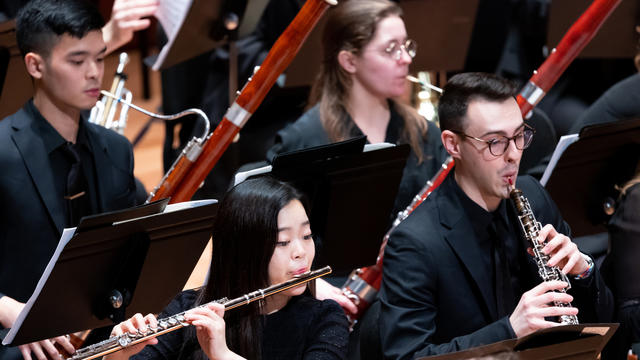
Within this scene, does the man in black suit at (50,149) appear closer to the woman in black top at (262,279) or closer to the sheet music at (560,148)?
the woman in black top at (262,279)

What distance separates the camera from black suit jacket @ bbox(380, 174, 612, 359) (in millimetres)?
1697

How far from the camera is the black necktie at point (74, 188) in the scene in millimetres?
2016

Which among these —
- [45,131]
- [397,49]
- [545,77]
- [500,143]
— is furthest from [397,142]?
[45,131]

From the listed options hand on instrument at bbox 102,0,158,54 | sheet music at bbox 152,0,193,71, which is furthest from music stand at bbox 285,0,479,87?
hand on instrument at bbox 102,0,158,54

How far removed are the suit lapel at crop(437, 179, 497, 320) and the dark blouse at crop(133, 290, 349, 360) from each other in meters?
0.28

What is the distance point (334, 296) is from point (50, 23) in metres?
0.91

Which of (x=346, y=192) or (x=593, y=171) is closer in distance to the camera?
(x=346, y=192)

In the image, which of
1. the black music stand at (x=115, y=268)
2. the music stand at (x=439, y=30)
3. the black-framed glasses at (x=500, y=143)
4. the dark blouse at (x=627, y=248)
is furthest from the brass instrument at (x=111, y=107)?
the dark blouse at (x=627, y=248)

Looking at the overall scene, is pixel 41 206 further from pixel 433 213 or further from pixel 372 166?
pixel 433 213

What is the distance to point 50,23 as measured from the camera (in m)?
2.02

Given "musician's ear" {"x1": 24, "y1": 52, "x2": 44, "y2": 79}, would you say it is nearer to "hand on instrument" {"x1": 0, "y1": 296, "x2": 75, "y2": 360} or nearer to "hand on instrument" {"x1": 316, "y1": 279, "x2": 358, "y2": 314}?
"hand on instrument" {"x1": 0, "y1": 296, "x2": 75, "y2": 360}

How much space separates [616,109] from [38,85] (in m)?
1.56

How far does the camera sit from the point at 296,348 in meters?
1.62

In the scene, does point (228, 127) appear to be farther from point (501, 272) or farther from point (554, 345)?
point (554, 345)
